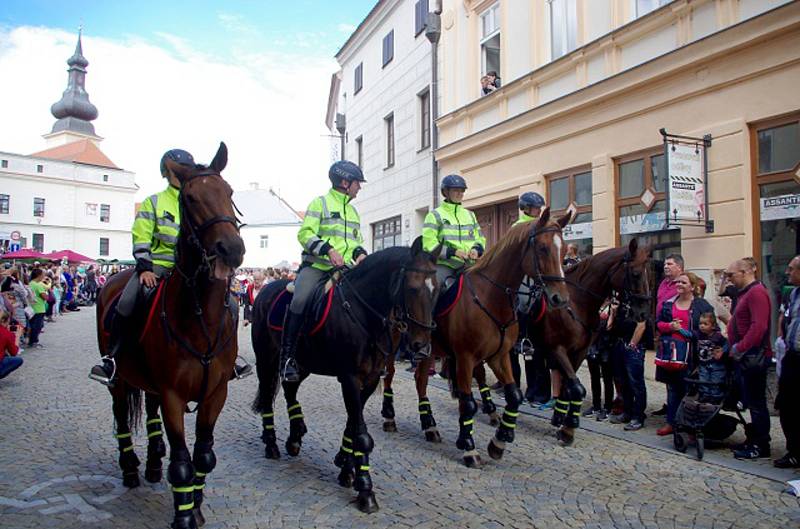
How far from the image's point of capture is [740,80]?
29.7 ft

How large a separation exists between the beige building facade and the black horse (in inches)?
245

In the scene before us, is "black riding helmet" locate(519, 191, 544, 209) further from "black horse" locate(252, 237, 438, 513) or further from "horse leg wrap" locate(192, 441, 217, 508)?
"horse leg wrap" locate(192, 441, 217, 508)

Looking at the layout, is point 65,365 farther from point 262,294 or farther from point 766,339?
point 766,339

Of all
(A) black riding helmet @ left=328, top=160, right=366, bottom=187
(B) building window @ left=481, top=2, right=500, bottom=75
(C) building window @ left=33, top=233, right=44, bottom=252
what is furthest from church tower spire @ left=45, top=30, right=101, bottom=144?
(A) black riding helmet @ left=328, top=160, right=366, bottom=187

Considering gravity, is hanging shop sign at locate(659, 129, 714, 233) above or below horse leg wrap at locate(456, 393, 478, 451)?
above

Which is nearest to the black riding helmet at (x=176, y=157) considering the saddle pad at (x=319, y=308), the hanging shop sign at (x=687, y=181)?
the saddle pad at (x=319, y=308)

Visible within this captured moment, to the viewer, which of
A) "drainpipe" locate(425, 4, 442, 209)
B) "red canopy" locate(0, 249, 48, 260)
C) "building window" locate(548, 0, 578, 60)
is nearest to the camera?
"building window" locate(548, 0, 578, 60)

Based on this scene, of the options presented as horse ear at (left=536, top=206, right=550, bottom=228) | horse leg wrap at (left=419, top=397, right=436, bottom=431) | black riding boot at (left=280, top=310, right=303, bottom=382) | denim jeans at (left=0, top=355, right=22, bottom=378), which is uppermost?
horse ear at (left=536, top=206, right=550, bottom=228)

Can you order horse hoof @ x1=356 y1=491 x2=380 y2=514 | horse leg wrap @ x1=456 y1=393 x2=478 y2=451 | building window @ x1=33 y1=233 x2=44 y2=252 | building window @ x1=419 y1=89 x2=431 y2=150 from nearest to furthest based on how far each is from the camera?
horse hoof @ x1=356 y1=491 x2=380 y2=514 → horse leg wrap @ x1=456 y1=393 x2=478 y2=451 → building window @ x1=419 y1=89 x2=431 y2=150 → building window @ x1=33 y1=233 x2=44 y2=252

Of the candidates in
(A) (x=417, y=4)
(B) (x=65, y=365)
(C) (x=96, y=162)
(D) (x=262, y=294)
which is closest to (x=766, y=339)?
(D) (x=262, y=294)

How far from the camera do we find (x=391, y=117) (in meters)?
20.8

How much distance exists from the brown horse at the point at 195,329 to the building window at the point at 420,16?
15162mm

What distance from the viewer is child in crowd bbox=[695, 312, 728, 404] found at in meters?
6.10

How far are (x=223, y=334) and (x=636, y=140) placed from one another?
8896 millimetres
